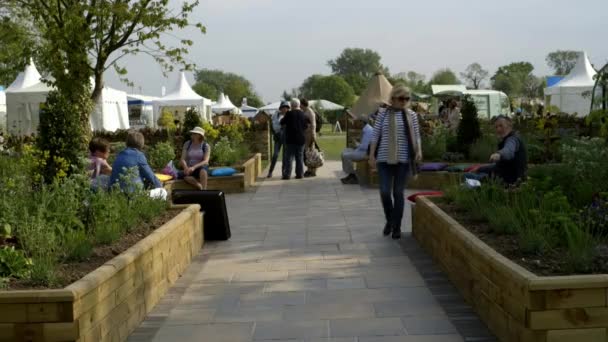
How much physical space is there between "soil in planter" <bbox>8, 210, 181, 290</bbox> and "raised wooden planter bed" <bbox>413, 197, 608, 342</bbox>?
260 cm

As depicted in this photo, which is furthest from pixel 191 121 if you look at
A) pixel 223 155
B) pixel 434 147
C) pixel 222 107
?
pixel 222 107

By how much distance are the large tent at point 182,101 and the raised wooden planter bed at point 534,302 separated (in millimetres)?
31207

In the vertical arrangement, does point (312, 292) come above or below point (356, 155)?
below

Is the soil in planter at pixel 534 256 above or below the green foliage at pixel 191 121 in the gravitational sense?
below

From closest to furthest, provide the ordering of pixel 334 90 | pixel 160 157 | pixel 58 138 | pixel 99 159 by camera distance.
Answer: pixel 99 159 < pixel 58 138 < pixel 160 157 < pixel 334 90

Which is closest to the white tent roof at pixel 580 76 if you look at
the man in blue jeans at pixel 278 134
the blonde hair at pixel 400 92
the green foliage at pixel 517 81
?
the man in blue jeans at pixel 278 134

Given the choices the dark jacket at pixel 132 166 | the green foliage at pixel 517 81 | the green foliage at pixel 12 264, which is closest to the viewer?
the green foliage at pixel 12 264

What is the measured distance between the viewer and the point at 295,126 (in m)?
15.6

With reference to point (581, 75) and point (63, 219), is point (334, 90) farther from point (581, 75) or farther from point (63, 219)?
point (63, 219)

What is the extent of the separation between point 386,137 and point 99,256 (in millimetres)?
3833

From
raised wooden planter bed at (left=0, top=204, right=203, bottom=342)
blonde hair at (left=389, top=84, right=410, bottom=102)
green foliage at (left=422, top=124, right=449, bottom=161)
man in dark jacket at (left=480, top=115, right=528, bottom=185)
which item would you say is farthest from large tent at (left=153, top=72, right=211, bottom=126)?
raised wooden planter bed at (left=0, top=204, right=203, bottom=342)

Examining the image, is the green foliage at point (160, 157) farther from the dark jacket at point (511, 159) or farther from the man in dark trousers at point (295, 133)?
the dark jacket at point (511, 159)

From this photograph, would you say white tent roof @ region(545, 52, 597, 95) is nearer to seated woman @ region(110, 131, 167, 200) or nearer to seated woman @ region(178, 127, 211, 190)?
seated woman @ region(178, 127, 211, 190)

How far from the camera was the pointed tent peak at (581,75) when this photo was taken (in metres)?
30.7
